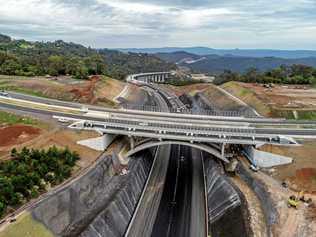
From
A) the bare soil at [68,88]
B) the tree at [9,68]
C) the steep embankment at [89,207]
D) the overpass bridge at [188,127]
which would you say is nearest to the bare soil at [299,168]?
the overpass bridge at [188,127]

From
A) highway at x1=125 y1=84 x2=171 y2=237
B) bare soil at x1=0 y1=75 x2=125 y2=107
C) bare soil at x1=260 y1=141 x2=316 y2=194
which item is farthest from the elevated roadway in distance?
bare soil at x1=0 y1=75 x2=125 y2=107

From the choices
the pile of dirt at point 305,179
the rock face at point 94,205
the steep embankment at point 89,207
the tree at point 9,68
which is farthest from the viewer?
the tree at point 9,68

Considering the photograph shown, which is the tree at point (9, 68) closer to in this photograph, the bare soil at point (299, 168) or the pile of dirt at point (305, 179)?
the bare soil at point (299, 168)

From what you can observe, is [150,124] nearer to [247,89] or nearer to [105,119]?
[105,119]

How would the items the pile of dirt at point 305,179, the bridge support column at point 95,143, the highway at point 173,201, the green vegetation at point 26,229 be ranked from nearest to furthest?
the green vegetation at point 26,229
the highway at point 173,201
the pile of dirt at point 305,179
the bridge support column at point 95,143

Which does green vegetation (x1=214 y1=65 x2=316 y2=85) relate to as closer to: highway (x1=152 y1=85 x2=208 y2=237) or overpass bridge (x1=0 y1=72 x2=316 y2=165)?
overpass bridge (x1=0 y1=72 x2=316 y2=165)

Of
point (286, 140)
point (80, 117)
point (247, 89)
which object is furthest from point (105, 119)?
point (247, 89)

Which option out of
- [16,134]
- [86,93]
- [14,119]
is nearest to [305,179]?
[16,134]
